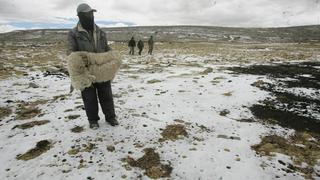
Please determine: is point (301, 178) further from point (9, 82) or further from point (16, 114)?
point (9, 82)

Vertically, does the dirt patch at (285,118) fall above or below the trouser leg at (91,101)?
below

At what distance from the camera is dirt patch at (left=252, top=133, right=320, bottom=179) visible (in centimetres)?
350

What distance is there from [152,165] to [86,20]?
2332mm

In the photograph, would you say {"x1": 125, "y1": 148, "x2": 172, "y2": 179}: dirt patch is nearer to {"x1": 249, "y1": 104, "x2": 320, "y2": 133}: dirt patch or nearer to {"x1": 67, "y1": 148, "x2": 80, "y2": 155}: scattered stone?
{"x1": 67, "y1": 148, "x2": 80, "y2": 155}: scattered stone

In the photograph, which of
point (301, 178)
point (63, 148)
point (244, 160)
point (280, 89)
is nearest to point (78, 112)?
point (63, 148)

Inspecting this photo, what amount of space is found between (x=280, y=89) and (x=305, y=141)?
3837mm

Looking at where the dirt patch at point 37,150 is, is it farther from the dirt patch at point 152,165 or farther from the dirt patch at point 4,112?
the dirt patch at point 4,112

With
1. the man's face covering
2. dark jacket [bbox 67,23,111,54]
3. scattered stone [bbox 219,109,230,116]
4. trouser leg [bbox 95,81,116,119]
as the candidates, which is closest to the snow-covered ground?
scattered stone [bbox 219,109,230,116]

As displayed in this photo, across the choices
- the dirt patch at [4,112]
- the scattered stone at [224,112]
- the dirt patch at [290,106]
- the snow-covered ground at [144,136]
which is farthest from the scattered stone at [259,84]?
the dirt patch at [4,112]

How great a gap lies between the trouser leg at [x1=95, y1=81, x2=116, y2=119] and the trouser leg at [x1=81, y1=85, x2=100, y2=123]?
4.3 inches

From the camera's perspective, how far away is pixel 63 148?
3.90 metres

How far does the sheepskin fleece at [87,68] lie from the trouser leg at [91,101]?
0.16 metres

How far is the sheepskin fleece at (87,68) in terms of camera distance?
13.4ft

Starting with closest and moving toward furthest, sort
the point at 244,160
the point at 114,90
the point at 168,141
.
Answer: the point at 244,160 < the point at 168,141 < the point at 114,90
